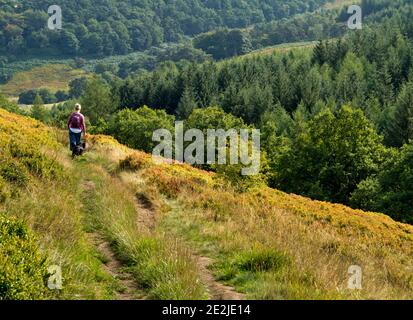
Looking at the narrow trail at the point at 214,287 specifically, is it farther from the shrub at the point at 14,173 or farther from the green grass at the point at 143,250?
the shrub at the point at 14,173

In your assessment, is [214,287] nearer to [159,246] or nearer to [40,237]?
[159,246]

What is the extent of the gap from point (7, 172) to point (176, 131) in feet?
254

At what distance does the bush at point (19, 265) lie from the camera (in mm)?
6520

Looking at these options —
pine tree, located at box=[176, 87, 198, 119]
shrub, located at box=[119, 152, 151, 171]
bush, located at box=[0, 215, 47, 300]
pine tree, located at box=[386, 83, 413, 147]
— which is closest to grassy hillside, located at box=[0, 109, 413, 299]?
A: bush, located at box=[0, 215, 47, 300]

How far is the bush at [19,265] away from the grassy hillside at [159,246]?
2 centimetres

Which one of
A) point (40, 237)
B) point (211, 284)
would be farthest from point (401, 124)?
point (40, 237)

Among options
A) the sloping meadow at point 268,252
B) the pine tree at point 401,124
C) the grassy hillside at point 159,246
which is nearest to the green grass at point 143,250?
the grassy hillside at point 159,246

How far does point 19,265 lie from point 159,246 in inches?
121

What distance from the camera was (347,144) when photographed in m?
55.0

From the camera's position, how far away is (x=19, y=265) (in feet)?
22.4

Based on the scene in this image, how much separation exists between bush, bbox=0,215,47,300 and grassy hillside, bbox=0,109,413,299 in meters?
0.02

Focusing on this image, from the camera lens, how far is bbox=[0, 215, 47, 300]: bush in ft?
21.4
